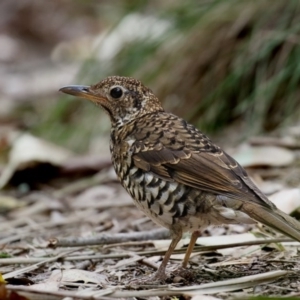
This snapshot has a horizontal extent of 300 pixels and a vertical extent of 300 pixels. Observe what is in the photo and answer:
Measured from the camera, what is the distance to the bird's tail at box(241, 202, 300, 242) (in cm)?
342

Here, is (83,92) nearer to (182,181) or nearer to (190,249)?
(182,181)

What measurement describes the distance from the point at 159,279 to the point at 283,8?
365cm

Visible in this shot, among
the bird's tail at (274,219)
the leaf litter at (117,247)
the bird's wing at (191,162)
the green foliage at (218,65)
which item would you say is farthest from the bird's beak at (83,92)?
the green foliage at (218,65)

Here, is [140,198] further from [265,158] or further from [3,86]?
[3,86]

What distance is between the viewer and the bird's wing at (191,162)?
3.62 metres

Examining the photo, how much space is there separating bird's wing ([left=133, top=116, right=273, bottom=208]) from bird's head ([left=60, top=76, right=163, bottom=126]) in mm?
252

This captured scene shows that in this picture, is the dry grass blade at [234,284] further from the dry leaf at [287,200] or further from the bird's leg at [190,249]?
the dry leaf at [287,200]

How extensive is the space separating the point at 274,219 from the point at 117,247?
118 centimetres

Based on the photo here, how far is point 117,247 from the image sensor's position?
436 centimetres

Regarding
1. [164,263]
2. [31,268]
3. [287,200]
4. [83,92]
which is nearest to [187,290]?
[164,263]

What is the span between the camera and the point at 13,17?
598 inches

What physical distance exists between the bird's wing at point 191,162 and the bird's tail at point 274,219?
0.04m

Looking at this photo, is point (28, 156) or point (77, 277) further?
point (28, 156)

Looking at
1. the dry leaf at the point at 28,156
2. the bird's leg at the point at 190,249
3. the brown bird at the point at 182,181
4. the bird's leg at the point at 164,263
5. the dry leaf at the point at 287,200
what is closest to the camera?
the brown bird at the point at 182,181
